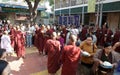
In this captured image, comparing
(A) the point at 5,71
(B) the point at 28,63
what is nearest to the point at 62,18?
(B) the point at 28,63

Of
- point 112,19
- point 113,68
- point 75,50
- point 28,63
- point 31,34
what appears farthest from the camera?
point 112,19

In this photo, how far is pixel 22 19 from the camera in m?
32.8

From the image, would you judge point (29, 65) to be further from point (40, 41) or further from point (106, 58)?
point (106, 58)

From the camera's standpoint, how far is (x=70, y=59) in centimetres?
608

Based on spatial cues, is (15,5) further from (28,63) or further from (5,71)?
(5,71)

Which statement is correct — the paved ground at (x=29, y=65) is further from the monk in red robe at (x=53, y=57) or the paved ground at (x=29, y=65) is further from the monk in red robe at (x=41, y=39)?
the monk in red robe at (x=53, y=57)

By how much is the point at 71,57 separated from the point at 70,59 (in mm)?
62

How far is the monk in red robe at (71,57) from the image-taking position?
19.8ft

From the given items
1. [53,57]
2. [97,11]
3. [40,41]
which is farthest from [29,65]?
[97,11]

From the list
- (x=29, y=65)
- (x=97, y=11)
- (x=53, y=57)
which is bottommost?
(x=29, y=65)

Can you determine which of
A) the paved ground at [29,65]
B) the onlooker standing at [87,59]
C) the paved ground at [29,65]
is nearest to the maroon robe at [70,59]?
the onlooker standing at [87,59]

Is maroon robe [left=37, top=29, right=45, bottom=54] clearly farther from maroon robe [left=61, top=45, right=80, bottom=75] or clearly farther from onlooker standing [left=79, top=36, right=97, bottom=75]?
maroon robe [left=61, top=45, right=80, bottom=75]

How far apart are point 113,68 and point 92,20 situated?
22.1 metres

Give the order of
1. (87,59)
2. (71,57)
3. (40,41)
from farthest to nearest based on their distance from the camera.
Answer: (40,41) < (87,59) < (71,57)
